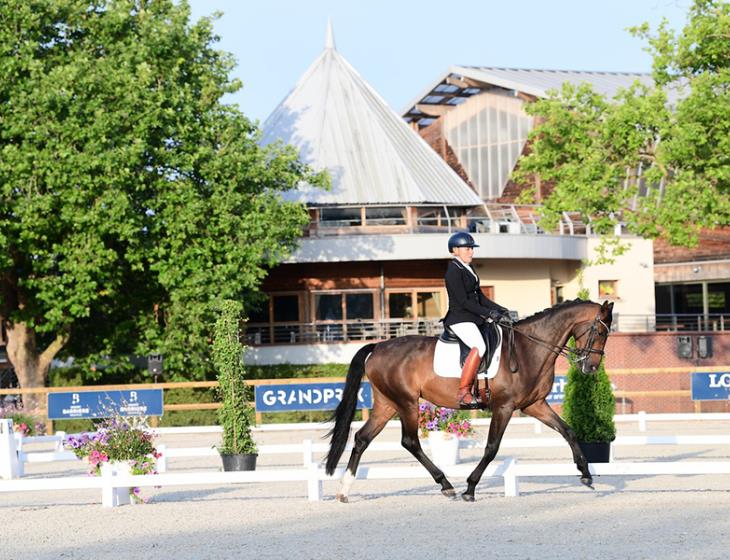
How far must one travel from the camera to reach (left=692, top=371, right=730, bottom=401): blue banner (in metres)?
29.0

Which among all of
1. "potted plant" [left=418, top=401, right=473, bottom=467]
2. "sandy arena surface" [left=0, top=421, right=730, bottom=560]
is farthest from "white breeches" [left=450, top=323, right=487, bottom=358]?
"potted plant" [left=418, top=401, right=473, bottom=467]

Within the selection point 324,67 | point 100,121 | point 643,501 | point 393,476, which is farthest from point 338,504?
point 324,67

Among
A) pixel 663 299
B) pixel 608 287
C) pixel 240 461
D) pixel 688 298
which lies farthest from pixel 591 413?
pixel 663 299

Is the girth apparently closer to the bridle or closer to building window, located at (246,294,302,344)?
the bridle

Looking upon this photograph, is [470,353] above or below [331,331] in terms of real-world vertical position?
below

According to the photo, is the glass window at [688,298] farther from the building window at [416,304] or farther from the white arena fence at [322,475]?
the white arena fence at [322,475]

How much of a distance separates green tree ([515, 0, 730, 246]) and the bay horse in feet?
60.5

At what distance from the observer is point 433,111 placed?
200 feet

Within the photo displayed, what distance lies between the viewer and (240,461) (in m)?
18.5

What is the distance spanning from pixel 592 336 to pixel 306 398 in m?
16.0

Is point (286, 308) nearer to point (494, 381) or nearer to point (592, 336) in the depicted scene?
point (592, 336)

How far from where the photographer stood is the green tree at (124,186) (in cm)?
3281

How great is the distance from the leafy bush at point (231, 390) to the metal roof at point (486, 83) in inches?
1494

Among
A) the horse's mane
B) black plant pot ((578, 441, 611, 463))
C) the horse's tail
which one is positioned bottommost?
black plant pot ((578, 441, 611, 463))
